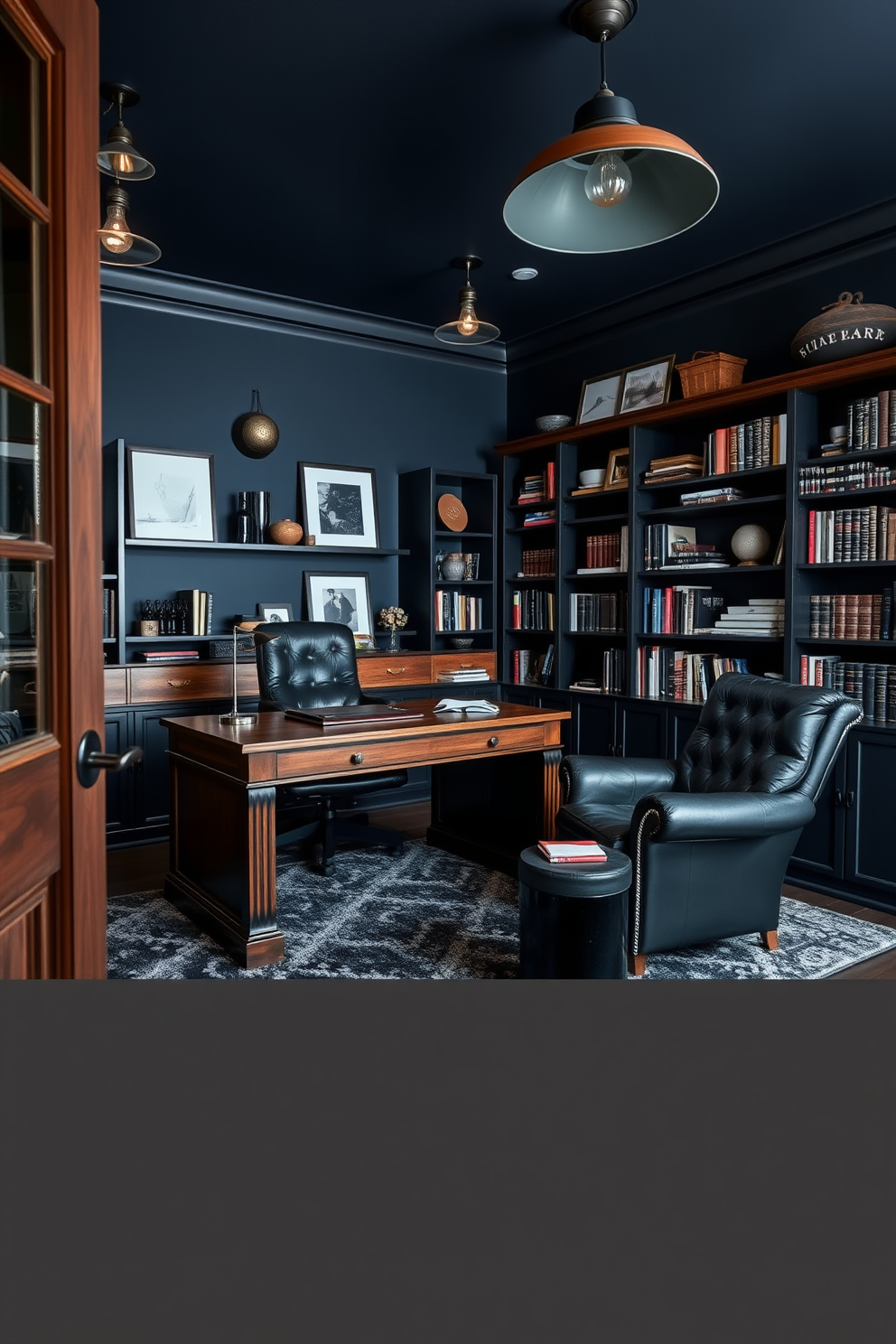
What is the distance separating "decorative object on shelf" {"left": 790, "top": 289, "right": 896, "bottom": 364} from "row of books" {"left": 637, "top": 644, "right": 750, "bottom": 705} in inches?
56.9

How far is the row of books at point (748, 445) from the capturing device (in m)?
4.14

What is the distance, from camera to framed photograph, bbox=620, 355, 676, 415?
489 cm

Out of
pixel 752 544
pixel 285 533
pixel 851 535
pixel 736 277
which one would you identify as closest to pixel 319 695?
pixel 285 533

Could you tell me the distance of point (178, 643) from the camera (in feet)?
16.0

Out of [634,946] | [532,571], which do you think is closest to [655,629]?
[532,571]

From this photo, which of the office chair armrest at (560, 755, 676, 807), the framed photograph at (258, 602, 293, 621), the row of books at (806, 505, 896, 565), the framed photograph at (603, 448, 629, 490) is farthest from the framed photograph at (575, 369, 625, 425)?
the office chair armrest at (560, 755, 676, 807)

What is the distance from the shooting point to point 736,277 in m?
4.60

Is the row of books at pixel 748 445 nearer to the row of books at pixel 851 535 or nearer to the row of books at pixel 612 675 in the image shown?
the row of books at pixel 851 535

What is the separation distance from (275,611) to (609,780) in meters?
2.52

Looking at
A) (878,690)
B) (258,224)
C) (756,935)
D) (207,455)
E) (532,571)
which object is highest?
(258,224)

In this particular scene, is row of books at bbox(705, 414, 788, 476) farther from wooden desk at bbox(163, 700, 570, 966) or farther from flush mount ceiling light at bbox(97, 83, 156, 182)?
flush mount ceiling light at bbox(97, 83, 156, 182)

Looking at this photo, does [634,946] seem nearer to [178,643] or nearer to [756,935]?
[756,935]

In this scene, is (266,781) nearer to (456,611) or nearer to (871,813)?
(871,813)

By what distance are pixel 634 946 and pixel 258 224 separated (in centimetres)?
351
